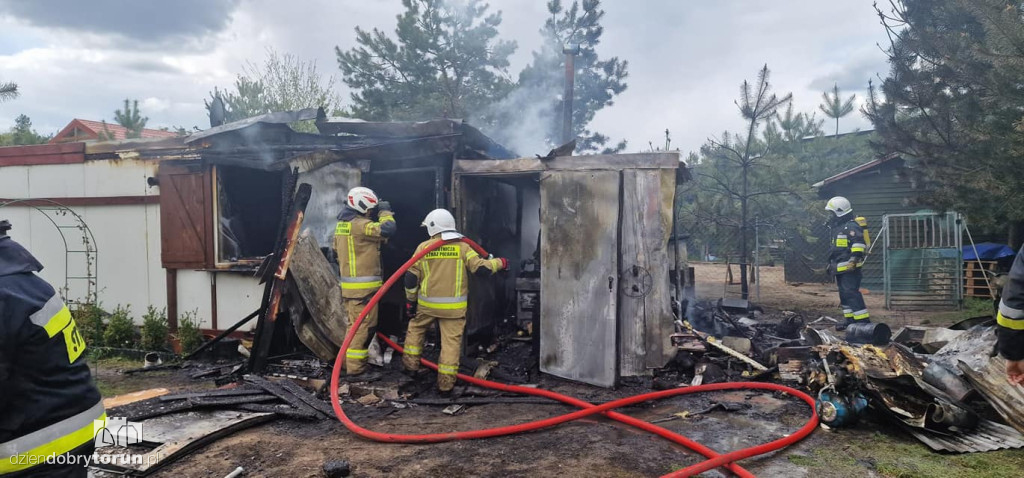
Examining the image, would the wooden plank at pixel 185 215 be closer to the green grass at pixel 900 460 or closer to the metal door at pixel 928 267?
the green grass at pixel 900 460

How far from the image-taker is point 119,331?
8.15 m

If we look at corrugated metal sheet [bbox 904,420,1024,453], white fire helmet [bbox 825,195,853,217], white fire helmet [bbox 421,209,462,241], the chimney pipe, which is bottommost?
corrugated metal sheet [bbox 904,420,1024,453]

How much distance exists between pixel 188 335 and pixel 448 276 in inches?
177

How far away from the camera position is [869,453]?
167 inches

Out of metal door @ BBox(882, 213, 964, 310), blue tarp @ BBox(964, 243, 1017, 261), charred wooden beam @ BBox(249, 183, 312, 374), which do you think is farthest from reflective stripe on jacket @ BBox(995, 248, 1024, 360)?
blue tarp @ BBox(964, 243, 1017, 261)

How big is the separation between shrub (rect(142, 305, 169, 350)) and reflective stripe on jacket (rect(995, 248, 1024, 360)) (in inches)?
362

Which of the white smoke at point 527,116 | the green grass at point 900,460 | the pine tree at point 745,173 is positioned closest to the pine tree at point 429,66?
the white smoke at point 527,116

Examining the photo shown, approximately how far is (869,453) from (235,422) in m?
5.12

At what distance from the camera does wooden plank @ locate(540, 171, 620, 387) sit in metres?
6.24

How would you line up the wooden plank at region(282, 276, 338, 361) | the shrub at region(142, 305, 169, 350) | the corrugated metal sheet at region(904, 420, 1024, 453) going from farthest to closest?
1. the shrub at region(142, 305, 169, 350)
2. the wooden plank at region(282, 276, 338, 361)
3. the corrugated metal sheet at region(904, 420, 1024, 453)

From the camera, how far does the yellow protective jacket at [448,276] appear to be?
19.4 feet

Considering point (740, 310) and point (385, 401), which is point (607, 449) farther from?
point (740, 310)

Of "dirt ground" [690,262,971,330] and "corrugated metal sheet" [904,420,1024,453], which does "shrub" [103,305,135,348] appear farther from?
"dirt ground" [690,262,971,330]

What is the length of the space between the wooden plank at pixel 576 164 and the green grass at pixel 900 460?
303 centimetres
